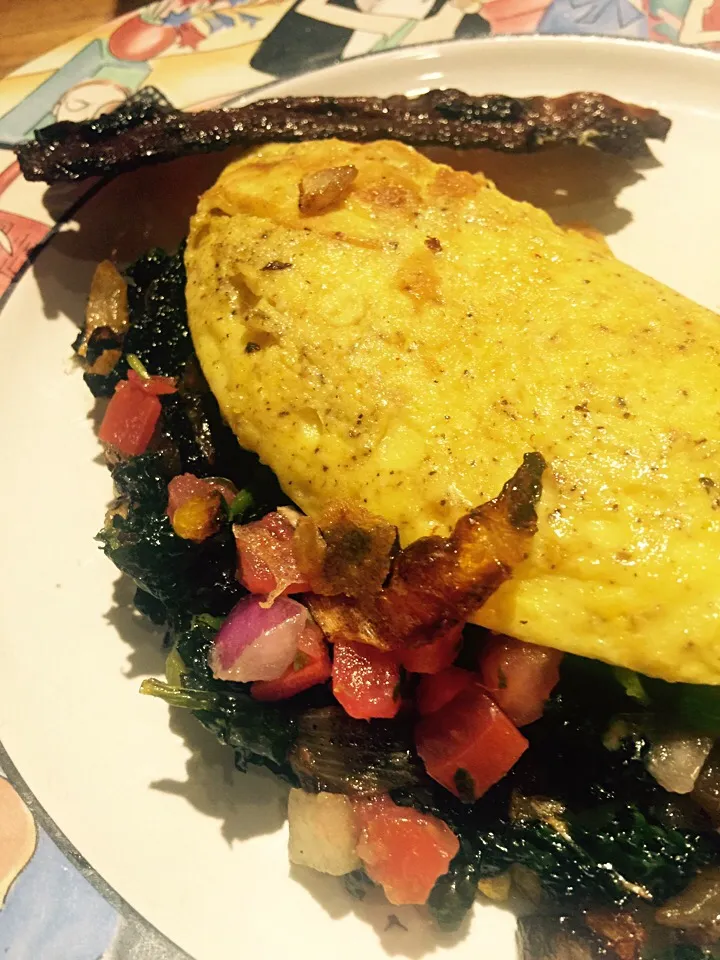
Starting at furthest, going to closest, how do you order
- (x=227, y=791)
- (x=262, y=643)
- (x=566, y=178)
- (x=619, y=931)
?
(x=566, y=178) < (x=227, y=791) < (x=262, y=643) < (x=619, y=931)

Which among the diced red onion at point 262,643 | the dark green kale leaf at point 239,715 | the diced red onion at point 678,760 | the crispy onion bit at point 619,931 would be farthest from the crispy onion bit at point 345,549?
the crispy onion bit at point 619,931

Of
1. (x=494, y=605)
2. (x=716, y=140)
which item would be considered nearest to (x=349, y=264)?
(x=494, y=605)

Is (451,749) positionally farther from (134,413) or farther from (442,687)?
(134,413)

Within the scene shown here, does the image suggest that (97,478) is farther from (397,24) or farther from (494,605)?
(397,24)

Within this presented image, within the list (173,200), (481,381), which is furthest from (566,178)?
(481,381)

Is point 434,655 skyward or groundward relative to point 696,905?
skyward
